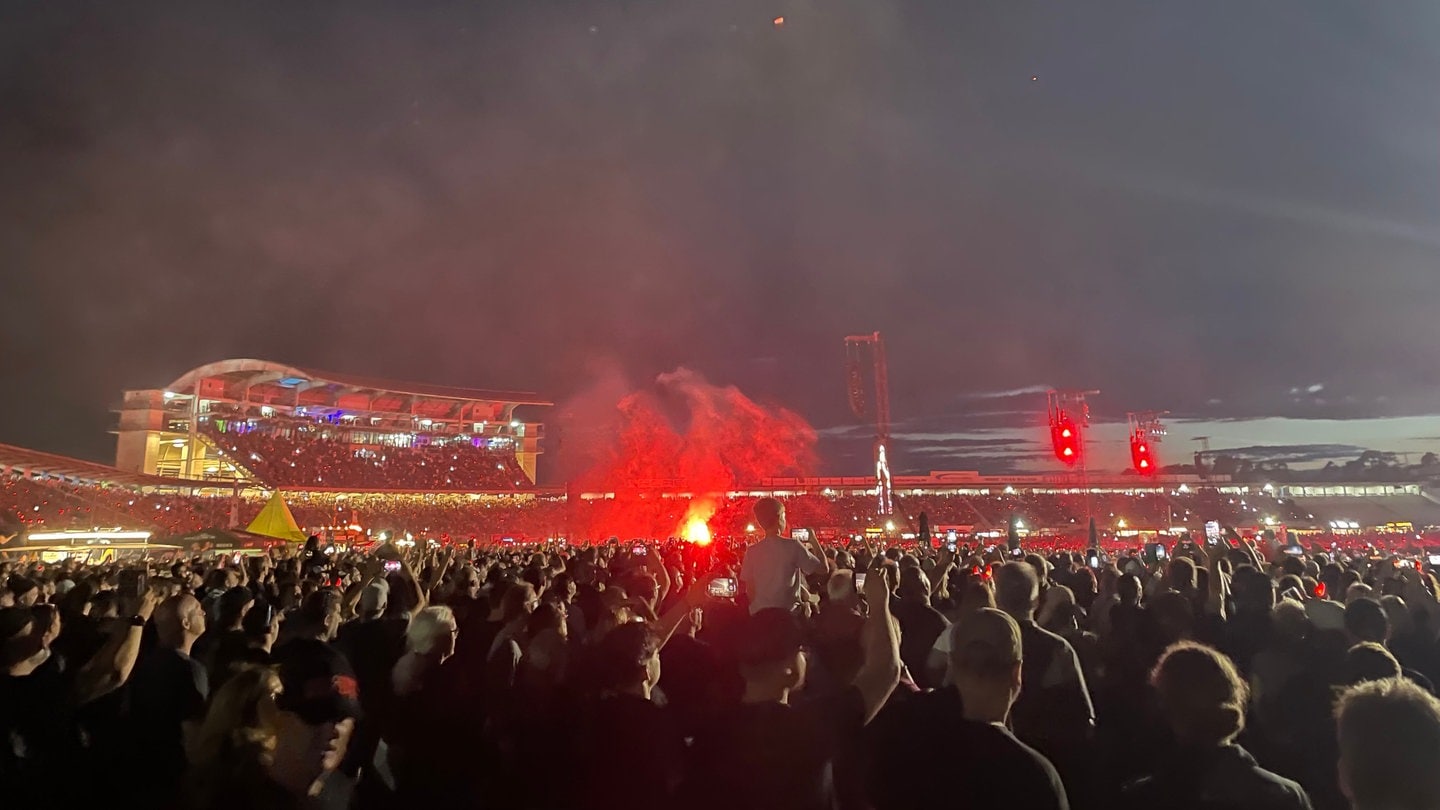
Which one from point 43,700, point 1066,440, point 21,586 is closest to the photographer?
point 43,700

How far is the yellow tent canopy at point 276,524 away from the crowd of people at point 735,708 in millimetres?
20687

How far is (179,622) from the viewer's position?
491cm

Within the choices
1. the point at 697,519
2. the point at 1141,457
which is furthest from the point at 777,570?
the point at 697,519

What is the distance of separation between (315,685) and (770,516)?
4.53 m

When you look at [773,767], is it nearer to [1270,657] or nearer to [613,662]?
[613,662]

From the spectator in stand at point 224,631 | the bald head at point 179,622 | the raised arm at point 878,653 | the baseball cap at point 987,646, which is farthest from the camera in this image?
the bald head at point 179,622

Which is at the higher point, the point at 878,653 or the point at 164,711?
the point at 878,653

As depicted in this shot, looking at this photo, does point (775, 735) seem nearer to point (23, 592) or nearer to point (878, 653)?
point (878, 653)

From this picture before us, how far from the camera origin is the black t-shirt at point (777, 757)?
289 centimetres

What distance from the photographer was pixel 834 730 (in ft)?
9.73

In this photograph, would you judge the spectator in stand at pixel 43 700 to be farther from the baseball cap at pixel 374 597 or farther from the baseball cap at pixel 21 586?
the baseball cap at pixel 21 586

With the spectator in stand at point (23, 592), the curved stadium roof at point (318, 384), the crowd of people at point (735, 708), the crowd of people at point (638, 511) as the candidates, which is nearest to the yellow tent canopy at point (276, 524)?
the spectator in stand at point (23, 592)

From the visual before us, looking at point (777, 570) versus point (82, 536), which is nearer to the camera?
point (777, 570)

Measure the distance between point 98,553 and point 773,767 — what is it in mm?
32330
